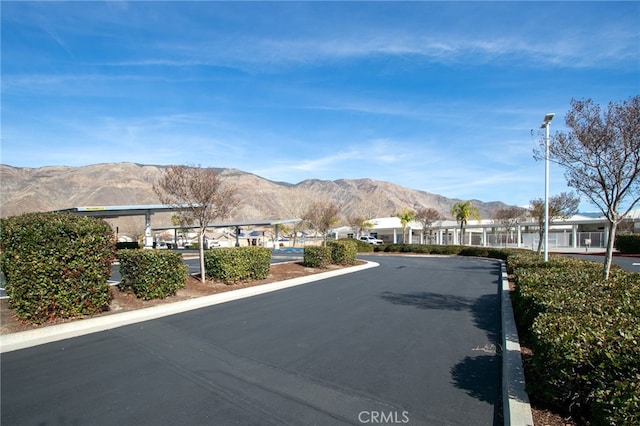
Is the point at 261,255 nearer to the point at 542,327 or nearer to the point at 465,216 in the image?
the point at 542,327

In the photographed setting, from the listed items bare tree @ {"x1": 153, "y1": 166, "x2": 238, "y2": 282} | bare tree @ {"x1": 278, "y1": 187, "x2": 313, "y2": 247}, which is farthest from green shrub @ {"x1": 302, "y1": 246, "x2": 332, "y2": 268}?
bare tree @ {"x1": 278, "y1": 187, "x2": 313, "y2": 247}

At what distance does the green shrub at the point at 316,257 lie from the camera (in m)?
19.5

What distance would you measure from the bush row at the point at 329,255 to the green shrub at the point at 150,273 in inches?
373

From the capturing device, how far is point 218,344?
665 cm

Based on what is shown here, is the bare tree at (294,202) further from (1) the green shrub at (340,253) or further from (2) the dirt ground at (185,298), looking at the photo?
(2) the dirt ground at (185,298)

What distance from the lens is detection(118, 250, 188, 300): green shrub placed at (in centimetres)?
1006

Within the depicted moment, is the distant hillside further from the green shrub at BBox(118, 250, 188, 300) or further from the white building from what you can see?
the green shrub at BBox(118, 250, 188, 300)

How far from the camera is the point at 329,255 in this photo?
2025 centimetres

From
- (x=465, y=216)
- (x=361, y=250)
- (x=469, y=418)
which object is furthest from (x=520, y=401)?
(x=465, y=216)

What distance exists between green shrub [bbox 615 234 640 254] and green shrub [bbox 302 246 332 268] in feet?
97.0

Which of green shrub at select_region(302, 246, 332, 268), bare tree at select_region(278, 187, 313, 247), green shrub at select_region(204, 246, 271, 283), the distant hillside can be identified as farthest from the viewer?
bare tree at select_region(278, 187, 313, 247)

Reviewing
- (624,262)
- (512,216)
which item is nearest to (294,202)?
(512,216)

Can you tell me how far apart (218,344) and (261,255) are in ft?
26.6

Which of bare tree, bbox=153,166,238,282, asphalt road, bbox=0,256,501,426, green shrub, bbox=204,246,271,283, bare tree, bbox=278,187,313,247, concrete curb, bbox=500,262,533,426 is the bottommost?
asphalt road, bbox=0,256,501,426
